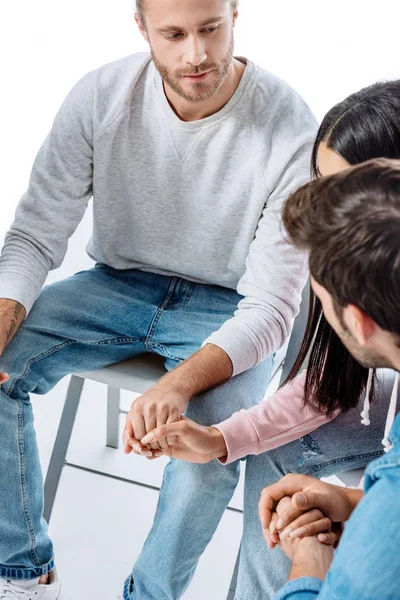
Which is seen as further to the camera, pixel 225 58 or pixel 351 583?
pixel 225 58

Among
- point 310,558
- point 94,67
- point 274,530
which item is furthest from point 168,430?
point 94,67

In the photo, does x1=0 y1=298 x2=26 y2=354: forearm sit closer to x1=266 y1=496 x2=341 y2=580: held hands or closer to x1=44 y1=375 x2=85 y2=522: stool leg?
x1=44 y1=375 x2=85 y2=522: stool leg

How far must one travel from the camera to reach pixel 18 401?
1.77 meters

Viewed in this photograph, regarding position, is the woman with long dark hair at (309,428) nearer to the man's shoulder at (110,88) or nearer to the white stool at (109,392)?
the white stool at (109,392)

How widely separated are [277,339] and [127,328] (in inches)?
12.0

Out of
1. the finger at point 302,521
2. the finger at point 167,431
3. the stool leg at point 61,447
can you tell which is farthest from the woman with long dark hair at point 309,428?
the stool leg at point 61,447

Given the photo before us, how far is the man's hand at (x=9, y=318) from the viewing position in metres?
1.72

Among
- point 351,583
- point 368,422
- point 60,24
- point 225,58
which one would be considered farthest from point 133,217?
point 60,24

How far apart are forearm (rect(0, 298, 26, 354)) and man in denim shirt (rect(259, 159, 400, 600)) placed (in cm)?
76

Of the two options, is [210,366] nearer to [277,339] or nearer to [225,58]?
[277,339]

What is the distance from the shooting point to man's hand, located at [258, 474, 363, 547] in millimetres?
1378

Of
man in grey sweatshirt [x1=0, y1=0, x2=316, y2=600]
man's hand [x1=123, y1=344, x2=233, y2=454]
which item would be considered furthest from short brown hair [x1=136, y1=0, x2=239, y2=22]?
man's hand [x1=123, y1=344, x2=233, y2=454]

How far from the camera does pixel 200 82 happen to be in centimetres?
175

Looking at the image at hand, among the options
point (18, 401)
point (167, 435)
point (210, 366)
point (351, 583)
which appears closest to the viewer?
point (351, 583)
